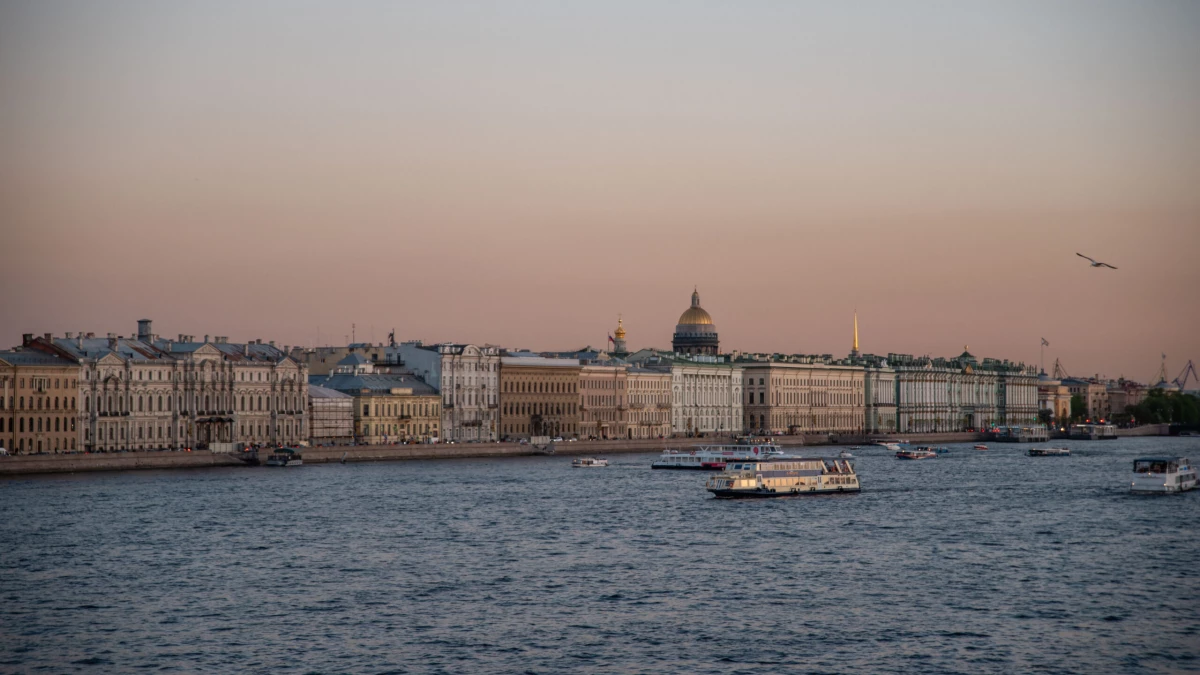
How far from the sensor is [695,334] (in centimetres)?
11688

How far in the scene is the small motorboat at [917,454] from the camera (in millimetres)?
85625

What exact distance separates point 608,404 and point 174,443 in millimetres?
33816

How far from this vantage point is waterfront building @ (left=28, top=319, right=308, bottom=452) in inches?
2547

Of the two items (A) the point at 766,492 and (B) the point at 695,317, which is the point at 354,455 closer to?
(A) the point at 766,492

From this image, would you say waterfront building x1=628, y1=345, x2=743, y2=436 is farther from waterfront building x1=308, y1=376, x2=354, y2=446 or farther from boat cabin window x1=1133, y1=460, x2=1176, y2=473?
boat cabin window x1=1133, y1=460, x2=1176, y2=473

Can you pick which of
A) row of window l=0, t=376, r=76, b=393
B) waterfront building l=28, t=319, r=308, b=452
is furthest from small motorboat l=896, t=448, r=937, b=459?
row of window l=0, t=376, r=76, b=393

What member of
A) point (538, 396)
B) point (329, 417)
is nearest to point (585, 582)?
point (329, 417)

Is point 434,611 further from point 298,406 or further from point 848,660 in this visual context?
point 298,406

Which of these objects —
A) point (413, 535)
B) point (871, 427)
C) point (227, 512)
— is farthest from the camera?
point (871, 427)

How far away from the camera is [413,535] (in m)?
37.8

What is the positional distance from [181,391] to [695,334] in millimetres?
52960

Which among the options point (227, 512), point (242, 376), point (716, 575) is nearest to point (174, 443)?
point (242, 376)

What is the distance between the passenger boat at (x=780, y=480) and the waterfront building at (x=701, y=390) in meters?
49.8

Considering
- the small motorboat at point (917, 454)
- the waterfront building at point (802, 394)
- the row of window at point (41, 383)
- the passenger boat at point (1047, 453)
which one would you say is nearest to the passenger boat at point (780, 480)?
the row of window at point (41, 383)
